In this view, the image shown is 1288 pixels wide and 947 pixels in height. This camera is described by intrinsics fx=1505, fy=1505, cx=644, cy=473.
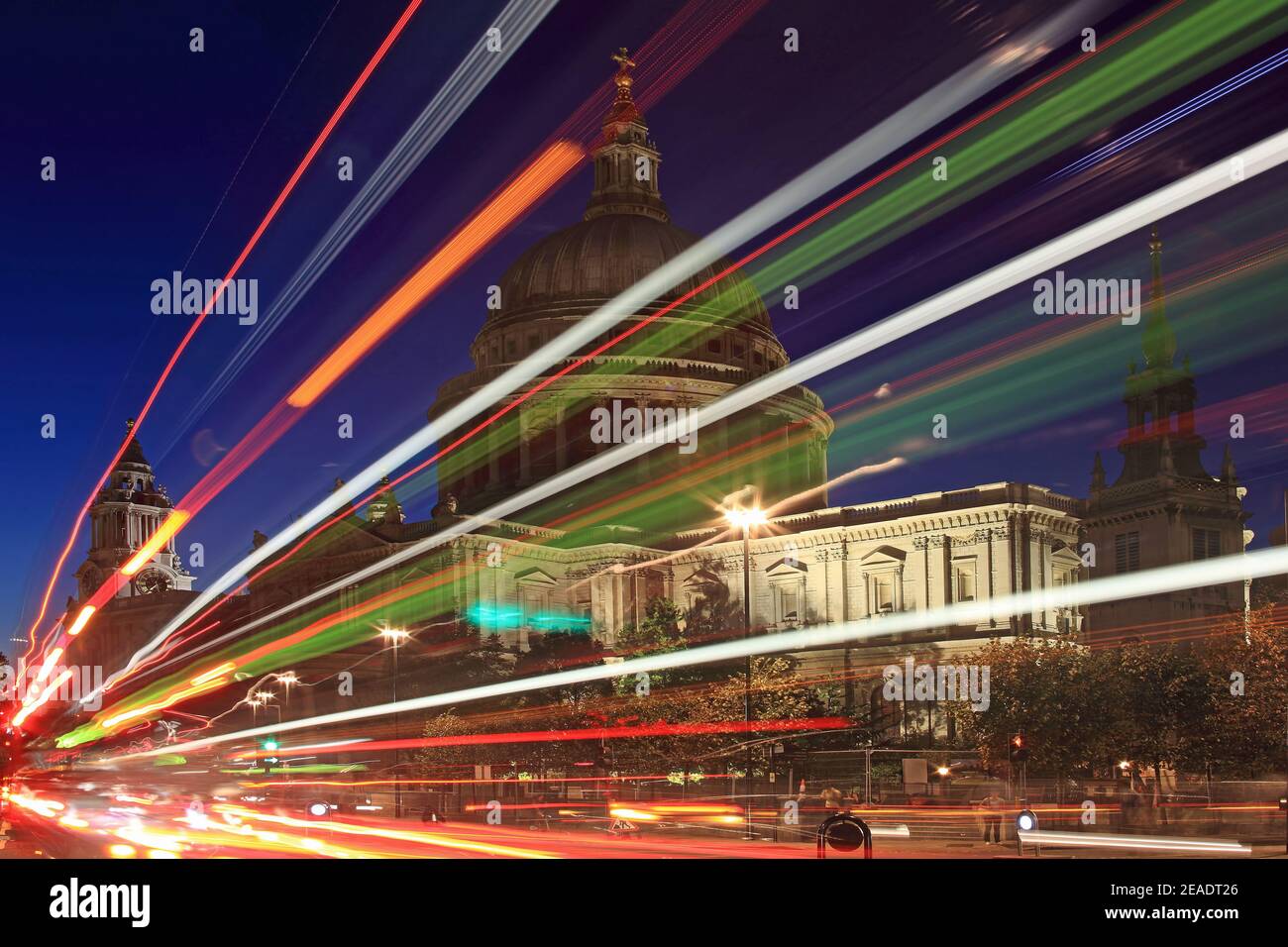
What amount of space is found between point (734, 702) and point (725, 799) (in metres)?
21.3

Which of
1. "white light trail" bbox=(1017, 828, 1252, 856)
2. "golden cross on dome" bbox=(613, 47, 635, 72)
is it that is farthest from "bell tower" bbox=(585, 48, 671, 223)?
"white light trail" bbox=(1017, 828, 1252, 856)

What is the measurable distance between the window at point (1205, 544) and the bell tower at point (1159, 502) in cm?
5

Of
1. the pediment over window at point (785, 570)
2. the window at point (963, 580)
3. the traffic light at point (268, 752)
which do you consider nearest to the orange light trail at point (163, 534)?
the traffic light at point (268, 752)

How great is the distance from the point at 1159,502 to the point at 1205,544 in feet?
10.8

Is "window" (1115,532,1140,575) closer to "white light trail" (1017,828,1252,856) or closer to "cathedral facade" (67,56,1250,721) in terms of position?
"cathedral facade" (67,56,1250,721)

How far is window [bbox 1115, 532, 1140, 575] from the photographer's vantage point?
73.0 m

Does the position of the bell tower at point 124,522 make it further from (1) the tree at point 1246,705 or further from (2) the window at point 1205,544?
(1) the tree at point 1246,705

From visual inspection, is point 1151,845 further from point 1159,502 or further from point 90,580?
point 90,580

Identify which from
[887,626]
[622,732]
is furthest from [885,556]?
[622,732]

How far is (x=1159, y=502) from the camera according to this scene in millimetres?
71812

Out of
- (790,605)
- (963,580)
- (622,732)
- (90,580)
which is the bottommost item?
(622,732)

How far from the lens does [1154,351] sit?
7569 cm

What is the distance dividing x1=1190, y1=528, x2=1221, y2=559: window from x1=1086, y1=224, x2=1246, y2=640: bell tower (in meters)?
0.05
